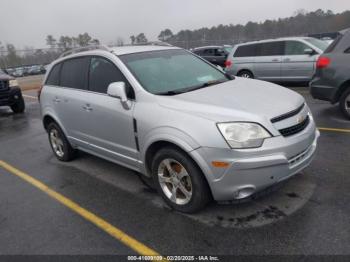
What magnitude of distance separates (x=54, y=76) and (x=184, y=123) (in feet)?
10.5

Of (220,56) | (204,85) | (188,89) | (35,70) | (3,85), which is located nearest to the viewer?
(188,89)

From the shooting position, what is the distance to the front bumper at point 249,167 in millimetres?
2887

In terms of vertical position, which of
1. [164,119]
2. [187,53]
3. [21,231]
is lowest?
[21,231]

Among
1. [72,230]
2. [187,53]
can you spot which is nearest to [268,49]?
[187,53]

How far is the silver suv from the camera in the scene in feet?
9.65

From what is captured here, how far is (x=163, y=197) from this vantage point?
362 cm

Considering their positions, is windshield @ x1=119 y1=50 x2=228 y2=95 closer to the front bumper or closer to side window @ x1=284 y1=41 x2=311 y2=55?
the front bumper

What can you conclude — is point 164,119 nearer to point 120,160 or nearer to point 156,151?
Result: point 156,151

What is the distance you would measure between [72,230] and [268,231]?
6.51 feet

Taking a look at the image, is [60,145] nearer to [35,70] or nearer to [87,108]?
[87,108]

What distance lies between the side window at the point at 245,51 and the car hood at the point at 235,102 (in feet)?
25.4

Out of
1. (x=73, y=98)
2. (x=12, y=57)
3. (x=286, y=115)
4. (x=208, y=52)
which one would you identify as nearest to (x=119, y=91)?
(x=73, y=98)

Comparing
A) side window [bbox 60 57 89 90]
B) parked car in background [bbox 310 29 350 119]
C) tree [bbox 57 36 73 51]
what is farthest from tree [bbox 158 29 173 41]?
side window [bbox 60 57 89 90]

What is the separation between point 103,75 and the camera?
420 centimetres
